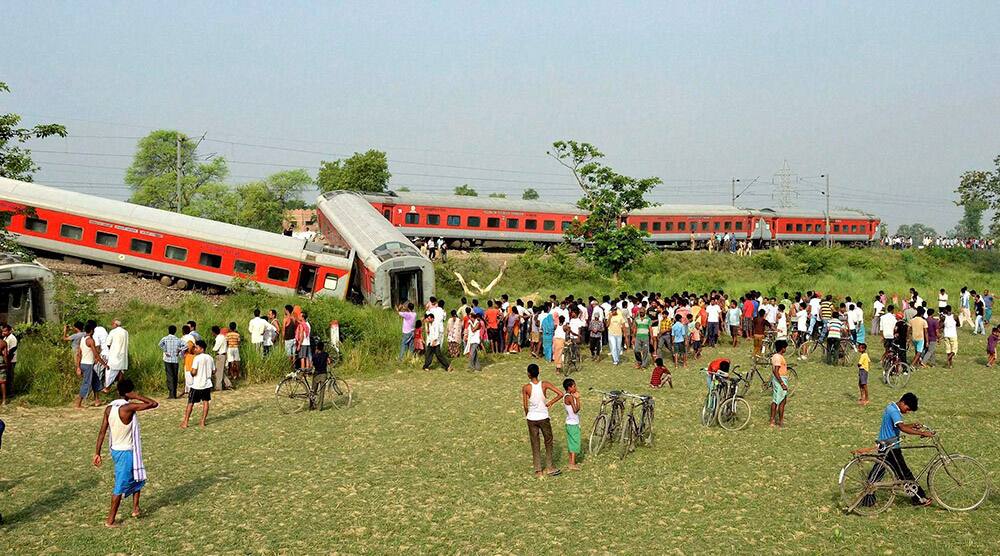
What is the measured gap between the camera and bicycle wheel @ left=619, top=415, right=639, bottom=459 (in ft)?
42.1

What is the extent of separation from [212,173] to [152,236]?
178 ft

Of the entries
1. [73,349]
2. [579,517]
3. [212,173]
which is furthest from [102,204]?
[212,173]

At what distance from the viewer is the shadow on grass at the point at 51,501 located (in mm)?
10055

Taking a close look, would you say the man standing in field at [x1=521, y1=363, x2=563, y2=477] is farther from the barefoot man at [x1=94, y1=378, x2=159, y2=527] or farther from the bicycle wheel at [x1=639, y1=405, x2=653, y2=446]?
the barefoot man at [x1=94, y1=378, x2=159, y2=527]

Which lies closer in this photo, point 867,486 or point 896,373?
point 867,486

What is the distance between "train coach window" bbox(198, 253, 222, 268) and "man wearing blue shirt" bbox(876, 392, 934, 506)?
24.3 m

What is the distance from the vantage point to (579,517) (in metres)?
10.2

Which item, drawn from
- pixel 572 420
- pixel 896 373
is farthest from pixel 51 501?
pixel 896 373

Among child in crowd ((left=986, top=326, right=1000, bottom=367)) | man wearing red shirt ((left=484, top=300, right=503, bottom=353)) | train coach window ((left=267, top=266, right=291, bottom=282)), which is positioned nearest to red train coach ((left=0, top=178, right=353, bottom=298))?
train coach window ((left=267, top=266, right=291, bottom=282))

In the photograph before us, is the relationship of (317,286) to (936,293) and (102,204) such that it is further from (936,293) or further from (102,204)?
(936,293)

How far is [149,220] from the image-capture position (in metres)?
29.2

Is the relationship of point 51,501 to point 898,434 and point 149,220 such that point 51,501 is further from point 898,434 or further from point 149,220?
point 149,220

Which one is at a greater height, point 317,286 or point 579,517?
point 317,286

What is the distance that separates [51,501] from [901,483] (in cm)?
1120
